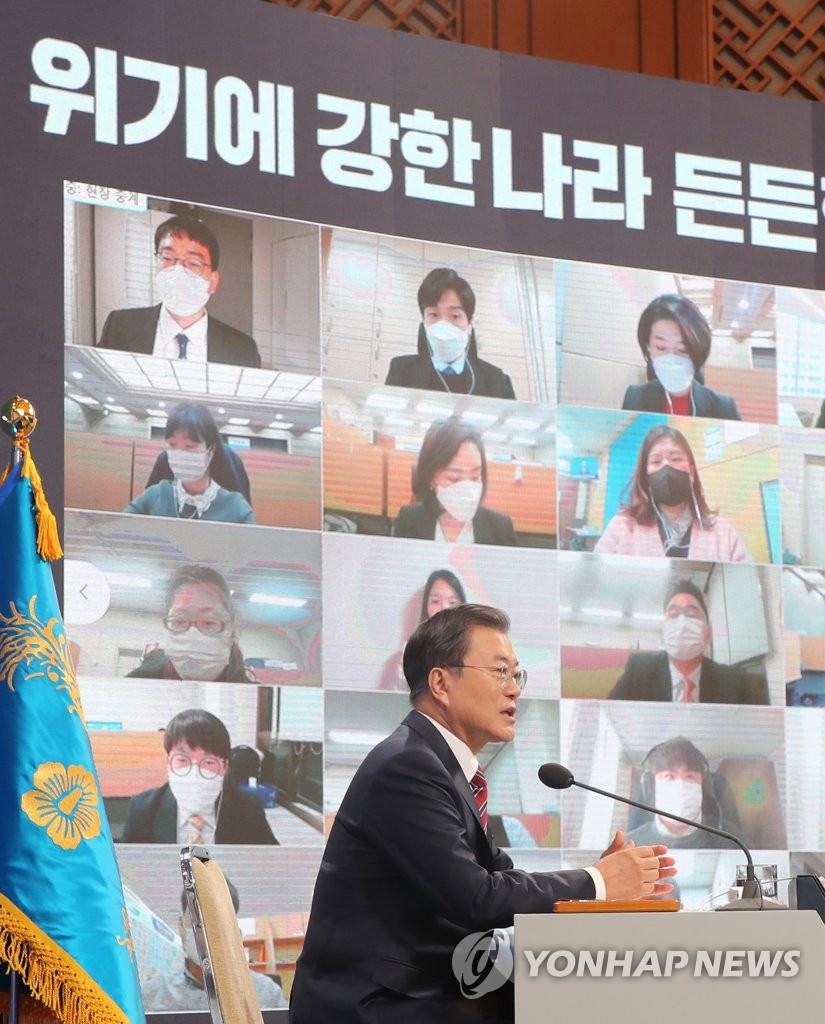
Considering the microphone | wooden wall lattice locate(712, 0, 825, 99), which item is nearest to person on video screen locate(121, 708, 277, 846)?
the microphone

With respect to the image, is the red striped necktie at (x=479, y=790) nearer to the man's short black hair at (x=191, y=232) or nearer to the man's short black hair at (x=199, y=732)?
the man's short black hair at (x=199, y=732)

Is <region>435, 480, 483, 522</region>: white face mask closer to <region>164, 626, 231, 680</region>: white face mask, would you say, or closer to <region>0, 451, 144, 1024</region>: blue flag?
<region>164, 626, 231, 680</region>: white face mask

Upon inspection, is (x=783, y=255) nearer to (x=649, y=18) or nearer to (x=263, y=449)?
(x=649, y=18)

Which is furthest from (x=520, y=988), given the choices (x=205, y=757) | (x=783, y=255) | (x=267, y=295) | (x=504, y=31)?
(x=504, y=31)

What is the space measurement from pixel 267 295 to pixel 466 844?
177 cm

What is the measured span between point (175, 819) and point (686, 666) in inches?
56.9

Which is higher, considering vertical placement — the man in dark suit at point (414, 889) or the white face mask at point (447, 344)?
the white face mask at point (447, 344)

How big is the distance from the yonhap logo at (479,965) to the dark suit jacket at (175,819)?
50.7 inches

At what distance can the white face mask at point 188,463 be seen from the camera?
137 inches

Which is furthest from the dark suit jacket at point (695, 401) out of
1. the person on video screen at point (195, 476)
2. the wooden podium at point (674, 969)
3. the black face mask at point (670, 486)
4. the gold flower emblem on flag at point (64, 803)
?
the wooden podium at point (674, 969)

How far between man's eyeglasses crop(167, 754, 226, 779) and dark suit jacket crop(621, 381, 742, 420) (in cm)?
146

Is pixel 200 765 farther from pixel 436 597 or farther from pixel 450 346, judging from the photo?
pixel 450 346

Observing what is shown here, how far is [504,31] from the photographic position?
444 cm

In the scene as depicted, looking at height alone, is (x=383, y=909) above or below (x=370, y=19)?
below
